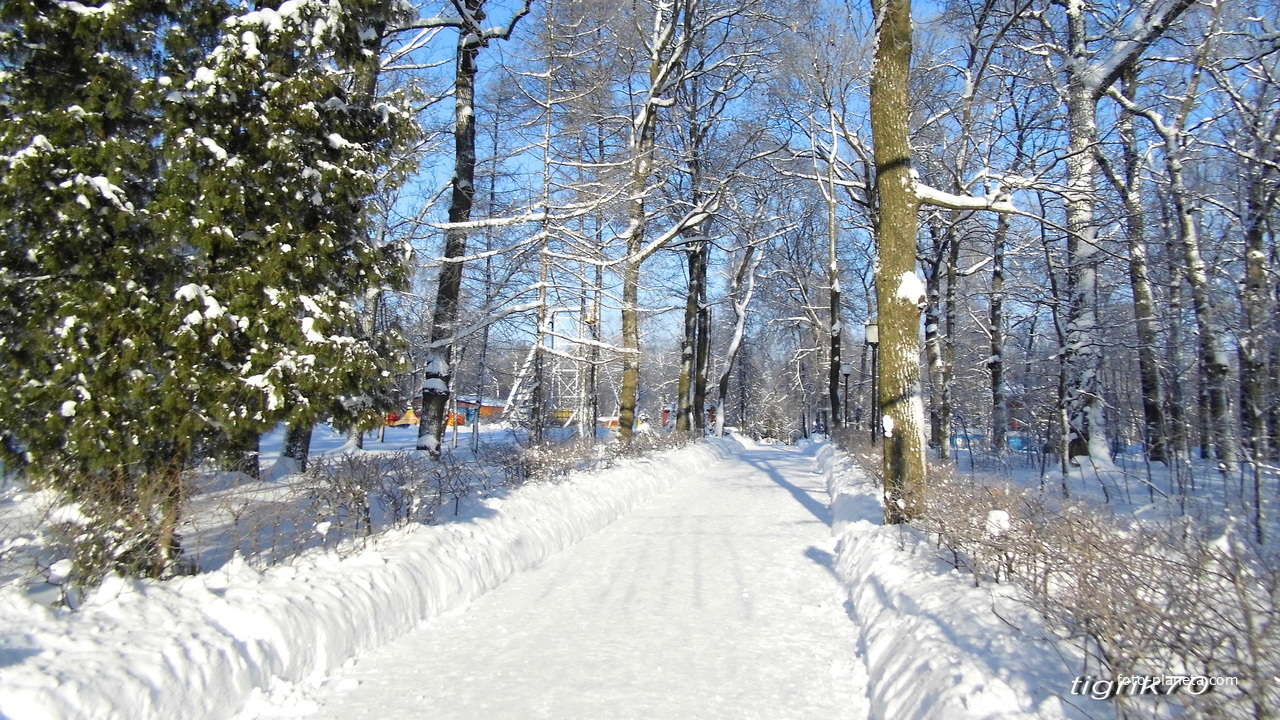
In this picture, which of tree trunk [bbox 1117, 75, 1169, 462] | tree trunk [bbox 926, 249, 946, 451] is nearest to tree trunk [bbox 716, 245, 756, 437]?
tree trunk [bbox 926, 249, 946, 451]

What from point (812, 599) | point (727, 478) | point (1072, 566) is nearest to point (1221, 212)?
point (1072, 566)

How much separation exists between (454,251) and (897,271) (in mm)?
6832

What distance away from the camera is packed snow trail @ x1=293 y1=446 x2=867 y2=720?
170 inches

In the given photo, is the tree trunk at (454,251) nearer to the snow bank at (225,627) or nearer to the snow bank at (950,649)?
the snow bank at (225,627)

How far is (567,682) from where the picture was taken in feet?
15.1

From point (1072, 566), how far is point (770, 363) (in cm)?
5752

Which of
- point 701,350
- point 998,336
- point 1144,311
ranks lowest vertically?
point 1144,311

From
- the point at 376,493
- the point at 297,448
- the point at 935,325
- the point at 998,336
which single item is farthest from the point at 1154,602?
the point at 998,336

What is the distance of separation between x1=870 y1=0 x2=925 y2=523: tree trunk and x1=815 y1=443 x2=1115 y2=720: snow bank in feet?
4.97

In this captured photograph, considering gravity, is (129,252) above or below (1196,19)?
below

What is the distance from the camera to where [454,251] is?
11570 mm

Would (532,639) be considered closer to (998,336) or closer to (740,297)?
(998,336)

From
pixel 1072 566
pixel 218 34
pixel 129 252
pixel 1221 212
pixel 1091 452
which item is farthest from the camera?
pixel 1091 452

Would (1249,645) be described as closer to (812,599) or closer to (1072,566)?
(1072,566)
